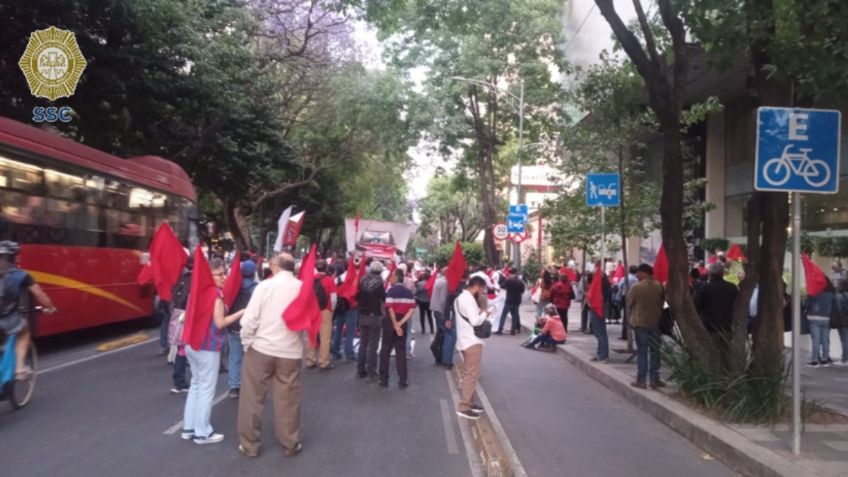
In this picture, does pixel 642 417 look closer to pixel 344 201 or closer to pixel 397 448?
pixel 397 448

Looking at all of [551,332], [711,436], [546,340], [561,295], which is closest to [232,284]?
[711,436]

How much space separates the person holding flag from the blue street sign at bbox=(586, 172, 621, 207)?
793cm

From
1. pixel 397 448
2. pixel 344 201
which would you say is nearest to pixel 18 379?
pixel 397 448

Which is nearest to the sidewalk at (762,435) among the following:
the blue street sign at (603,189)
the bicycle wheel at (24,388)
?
the blue street sign at (603,189)

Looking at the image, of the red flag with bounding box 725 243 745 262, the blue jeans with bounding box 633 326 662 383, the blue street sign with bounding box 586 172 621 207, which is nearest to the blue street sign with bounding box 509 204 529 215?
the red flag with bounding box 725 243 745 262

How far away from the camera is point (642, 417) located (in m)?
9.09

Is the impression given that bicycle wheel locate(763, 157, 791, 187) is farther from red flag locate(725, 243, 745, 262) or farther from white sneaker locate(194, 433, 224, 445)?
red flag locate(725, 243, 745, 262)

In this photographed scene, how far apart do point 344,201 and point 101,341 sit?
3047 centimetres

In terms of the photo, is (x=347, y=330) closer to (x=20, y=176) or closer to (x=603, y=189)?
(x=603, y=189)

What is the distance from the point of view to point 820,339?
1280 cm

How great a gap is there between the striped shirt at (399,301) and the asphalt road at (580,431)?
5.51 ft

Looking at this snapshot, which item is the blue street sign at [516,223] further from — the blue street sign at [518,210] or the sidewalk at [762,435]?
the sidewalk at [762,435]

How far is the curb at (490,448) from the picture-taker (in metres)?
6.12

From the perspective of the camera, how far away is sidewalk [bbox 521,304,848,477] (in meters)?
6.35
